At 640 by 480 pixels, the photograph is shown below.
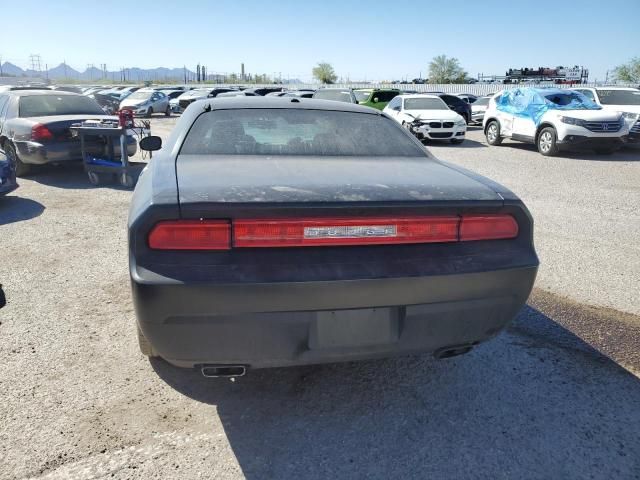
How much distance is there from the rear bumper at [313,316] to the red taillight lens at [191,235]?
0.54 feet

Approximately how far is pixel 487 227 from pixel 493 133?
44.4ft

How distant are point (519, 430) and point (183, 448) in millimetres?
1593

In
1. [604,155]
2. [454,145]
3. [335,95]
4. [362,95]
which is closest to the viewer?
[604,155]

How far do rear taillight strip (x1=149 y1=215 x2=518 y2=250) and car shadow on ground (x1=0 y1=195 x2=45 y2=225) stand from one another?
5189mm

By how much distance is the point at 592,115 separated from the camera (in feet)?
38.7

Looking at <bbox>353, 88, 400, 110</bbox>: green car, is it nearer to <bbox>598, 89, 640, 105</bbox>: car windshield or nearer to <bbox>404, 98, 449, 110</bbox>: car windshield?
<bbox>404, 98, 449, 110</bbox>: car windshield

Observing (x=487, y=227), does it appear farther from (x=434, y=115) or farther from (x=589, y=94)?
(x=589, y=94)

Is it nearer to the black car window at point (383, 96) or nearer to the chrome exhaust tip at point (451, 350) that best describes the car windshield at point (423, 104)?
the black car window at point (383, 96)

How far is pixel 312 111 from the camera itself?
3.48 meters

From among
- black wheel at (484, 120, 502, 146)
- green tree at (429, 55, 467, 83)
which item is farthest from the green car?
green tree at (429, 55, 467, 83)

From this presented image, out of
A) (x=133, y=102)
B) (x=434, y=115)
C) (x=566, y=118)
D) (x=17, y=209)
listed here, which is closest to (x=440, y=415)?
(x=17, y=209)

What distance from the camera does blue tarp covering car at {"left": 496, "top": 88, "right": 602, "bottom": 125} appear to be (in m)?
12.6

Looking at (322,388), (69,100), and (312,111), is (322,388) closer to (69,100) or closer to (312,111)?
(312,111)

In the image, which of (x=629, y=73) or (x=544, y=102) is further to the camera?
(x=629, y=73)
